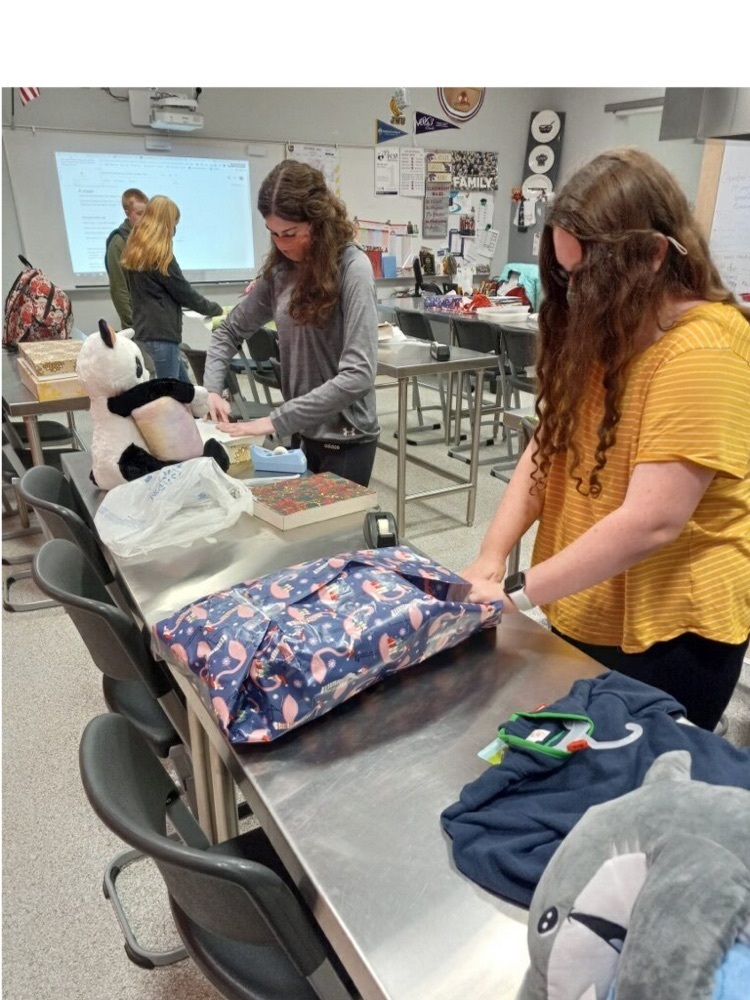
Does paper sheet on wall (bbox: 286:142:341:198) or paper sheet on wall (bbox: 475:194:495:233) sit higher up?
paper sheet on wall (bbox: 286:142:341:198)

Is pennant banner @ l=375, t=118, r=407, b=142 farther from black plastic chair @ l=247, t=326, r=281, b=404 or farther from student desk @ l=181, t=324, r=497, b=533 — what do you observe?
student desk @ l=181, t=324, r=497, b=533

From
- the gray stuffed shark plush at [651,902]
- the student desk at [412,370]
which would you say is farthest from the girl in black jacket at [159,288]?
the gray stuffed shark plush at [651,902]

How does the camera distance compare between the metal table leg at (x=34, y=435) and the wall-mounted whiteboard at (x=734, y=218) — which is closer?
the wall-mounted whiteboard at (x=734, y=218)

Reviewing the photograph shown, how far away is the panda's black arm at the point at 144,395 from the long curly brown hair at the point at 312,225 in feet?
1.32

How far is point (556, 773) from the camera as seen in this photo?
0.75 m

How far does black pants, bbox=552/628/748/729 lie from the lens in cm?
108

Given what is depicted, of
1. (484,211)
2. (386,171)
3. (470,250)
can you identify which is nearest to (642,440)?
(386,171)

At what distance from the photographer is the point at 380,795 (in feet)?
2.59

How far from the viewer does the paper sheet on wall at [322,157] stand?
5918 millimetres

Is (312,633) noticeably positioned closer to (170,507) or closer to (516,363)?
(170,507)

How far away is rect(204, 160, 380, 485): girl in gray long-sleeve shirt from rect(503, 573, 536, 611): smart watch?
0.91 meters

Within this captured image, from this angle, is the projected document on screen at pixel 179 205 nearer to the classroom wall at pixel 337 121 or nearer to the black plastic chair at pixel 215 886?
the classroom wall at pixel 337 121

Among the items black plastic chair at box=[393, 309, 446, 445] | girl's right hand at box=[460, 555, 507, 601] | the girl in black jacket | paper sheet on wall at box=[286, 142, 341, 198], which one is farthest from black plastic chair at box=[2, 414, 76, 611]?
paper sheet on wall at box=[286, 142, 341, 198]

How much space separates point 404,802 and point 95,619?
70 centimetres
